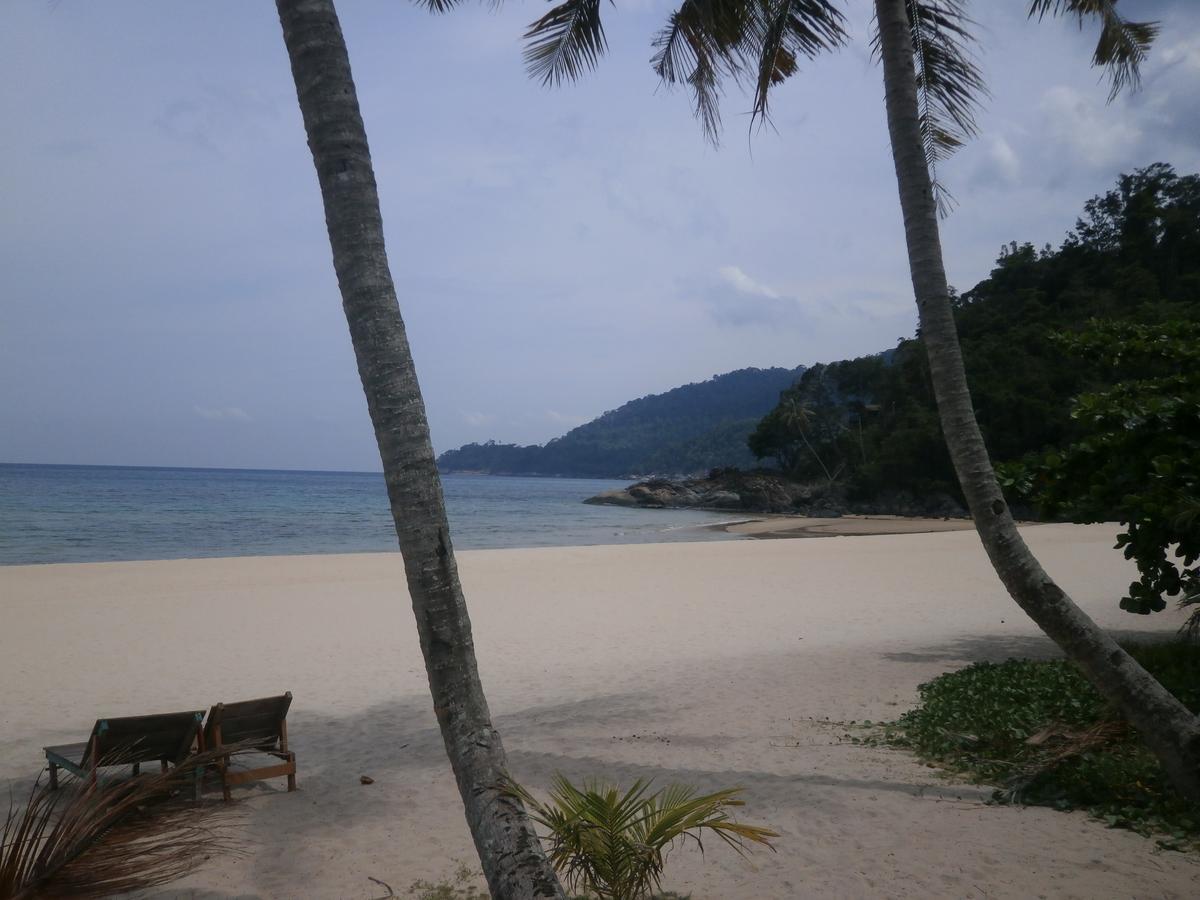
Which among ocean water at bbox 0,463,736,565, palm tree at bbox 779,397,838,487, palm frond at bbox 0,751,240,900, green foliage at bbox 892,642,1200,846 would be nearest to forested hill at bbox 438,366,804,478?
palm tree at bbox 779,397,838,487

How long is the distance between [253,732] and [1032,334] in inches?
1777

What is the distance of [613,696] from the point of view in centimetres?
839

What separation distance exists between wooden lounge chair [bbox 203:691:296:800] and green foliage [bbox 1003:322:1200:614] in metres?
5.65

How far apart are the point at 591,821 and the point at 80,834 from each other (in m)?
1.67

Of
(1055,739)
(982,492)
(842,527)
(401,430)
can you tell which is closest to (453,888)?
(401,430)

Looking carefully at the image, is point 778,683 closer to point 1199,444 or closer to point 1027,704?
point 1027,704

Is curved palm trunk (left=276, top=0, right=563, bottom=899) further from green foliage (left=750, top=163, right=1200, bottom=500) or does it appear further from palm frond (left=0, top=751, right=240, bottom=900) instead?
green foliage (left=750, top=163, right=1200, bottom=500)

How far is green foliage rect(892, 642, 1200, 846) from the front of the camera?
4648 mm

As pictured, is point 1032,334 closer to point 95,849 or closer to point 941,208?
point 941,208

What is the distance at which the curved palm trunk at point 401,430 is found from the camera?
310 cm

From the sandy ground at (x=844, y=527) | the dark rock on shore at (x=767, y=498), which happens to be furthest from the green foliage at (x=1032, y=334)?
the sandy ground at (x=844, y=527)

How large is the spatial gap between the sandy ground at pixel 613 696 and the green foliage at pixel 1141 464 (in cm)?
208

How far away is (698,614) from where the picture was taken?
13812 millimetres

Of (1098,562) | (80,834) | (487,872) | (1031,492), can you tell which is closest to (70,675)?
(487,872)
